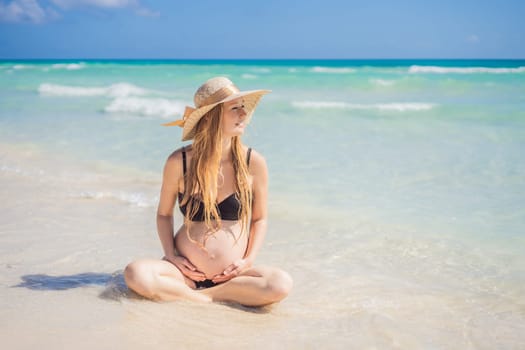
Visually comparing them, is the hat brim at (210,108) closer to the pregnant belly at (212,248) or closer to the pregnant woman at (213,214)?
the pregnant woman at (213,214)

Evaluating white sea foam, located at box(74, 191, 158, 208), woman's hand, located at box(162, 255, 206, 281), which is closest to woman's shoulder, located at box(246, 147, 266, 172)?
woman's hand, located at box(162, 255, 206, 281)

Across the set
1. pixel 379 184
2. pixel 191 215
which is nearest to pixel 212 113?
pixel 191 215

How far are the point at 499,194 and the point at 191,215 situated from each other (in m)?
4.22

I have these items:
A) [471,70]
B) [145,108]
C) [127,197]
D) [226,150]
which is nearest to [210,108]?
[226,150]

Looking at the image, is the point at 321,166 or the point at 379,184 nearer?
the point at 379,184

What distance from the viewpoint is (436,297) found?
11.7 ft

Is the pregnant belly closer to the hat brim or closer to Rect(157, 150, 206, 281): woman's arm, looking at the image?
Rect(157, 150, 206, 281): woman's arm

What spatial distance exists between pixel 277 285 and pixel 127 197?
309cm

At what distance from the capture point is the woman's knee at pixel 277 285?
3.06 metres

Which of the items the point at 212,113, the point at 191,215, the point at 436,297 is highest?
the point at 212,113

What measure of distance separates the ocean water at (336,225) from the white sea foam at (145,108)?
2934 millimetres

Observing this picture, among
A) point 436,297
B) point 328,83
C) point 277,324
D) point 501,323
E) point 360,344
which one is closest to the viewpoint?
point 360,344

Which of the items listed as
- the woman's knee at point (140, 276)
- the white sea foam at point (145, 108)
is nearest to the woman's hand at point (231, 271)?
the woman's knee at point (140, 276)

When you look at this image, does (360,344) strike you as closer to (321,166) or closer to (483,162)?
(321,166)
